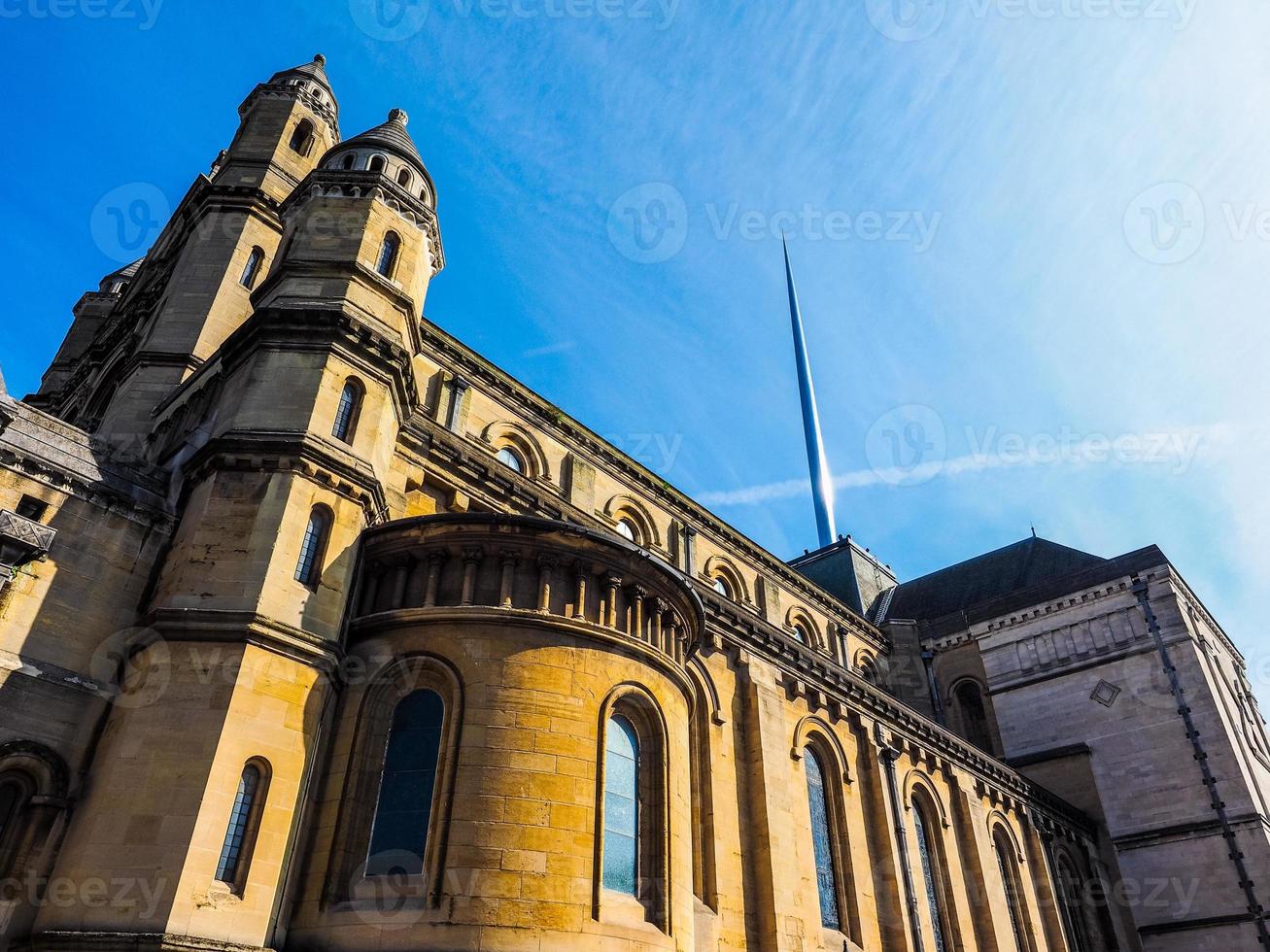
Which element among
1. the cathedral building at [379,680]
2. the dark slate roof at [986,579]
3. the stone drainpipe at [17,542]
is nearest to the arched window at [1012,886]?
the cathedral building at [379,680]

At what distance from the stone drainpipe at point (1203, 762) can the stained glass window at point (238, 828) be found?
36.0 metres

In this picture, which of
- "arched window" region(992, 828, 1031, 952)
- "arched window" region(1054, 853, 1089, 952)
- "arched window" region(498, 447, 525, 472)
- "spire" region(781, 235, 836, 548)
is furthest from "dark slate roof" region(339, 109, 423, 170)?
"spire" region(781, 235, 836, 548)

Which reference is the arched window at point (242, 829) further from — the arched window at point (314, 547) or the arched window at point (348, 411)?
the arched window at point (348, 411)

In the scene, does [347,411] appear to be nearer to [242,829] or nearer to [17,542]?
[17,542]

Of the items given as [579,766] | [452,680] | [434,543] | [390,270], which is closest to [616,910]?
[579,766]

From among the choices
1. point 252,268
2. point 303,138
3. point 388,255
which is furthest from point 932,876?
point 303,138

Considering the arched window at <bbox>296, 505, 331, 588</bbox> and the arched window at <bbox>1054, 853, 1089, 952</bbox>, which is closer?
the arched window at <bbox>296, 505, 331, 588</bbox>

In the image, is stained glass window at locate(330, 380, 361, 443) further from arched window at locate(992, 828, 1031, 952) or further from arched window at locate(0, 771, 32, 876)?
arched window at locate(992, 828, 1031, 952)

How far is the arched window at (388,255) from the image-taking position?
68.7 feet

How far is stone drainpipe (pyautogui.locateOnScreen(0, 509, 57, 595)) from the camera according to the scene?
13.6 meters

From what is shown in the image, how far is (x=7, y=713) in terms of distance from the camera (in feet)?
43.1

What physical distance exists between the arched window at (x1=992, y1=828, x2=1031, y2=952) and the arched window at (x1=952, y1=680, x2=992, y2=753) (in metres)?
10.1

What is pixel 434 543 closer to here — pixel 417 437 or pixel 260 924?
pixel 417 437

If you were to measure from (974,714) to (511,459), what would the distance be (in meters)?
28.7
